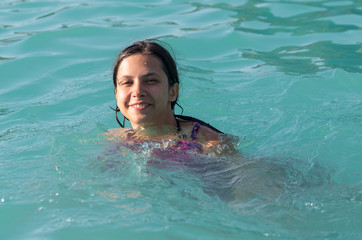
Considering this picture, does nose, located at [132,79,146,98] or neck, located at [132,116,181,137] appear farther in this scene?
neck, located at [132,116,181,137]

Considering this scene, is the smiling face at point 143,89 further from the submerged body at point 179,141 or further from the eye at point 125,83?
the submerged body at point 179,141

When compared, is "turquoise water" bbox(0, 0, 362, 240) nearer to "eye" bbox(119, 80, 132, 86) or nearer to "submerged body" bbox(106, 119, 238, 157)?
"submerged body" bbox(106, 119, 238, 157)

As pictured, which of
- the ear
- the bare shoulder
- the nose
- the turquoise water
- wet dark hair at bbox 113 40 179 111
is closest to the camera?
the turquoise water

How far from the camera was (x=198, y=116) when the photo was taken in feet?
18.1

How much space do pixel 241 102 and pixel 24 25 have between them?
4.34 meters

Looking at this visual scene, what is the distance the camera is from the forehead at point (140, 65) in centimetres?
407

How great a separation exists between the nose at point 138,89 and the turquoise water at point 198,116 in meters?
0.45

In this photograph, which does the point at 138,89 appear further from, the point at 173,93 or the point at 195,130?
the point at 195,130

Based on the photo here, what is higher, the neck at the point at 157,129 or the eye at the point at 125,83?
the eye at the point at 125,83

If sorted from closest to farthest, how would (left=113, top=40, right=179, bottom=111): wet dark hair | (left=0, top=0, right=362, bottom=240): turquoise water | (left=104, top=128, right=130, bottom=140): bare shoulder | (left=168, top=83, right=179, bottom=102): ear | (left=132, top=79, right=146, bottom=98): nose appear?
(left=0, top=0, right=362, bottom=240): turquoise water, (left=132, top=79, right=146, bottom=98): nose, (left=113, top=40, right=179, bottom=111): wet dark hair, (left=168, top=83, right=179, bottom=102): ear, (left=104, top=128, right=130, bottom=140): bare shoulder

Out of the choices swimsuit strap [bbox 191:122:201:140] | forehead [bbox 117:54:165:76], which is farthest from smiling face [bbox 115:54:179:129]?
swimsuit strap [bbox 191:122:201:140]

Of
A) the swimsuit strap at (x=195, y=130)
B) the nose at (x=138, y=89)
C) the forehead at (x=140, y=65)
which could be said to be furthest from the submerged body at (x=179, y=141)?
the forehead at (x=140, y=65)

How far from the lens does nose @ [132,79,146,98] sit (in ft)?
13.2

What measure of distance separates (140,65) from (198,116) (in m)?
1.58
